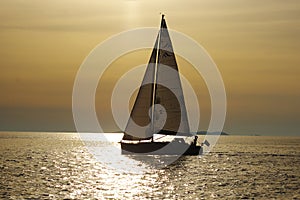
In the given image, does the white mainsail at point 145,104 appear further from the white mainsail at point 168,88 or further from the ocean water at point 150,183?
the ocean water at point 150,183

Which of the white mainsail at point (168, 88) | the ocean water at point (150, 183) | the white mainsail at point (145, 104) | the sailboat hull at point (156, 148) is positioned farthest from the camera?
the sailboat hull at point (156, 148)

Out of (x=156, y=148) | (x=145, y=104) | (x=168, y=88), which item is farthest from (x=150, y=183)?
(x=156, y=148)

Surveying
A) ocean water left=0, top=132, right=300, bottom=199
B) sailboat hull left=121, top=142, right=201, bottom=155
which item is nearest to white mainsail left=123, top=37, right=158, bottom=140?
sailboat hull left=121, top=142, right=201, bottom=155

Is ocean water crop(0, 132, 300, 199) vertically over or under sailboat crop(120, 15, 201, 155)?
under

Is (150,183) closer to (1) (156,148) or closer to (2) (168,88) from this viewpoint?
(2) (168,88)

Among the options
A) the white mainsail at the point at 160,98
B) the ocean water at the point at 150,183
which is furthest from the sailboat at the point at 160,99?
the ocean water at the point at 150,183

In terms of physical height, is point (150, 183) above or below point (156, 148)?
below

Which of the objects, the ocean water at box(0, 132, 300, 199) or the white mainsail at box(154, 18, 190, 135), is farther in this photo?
the white mainsail at box(154, 18, 190, 135)

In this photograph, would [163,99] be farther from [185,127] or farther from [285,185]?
[285,185]

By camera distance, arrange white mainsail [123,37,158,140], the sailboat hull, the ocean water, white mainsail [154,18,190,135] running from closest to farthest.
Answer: the ocean water → white mainsail [154,18,190,135] → white mainsail [123,37,158,140] → the sailboat hull

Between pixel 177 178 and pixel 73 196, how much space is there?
2119cm

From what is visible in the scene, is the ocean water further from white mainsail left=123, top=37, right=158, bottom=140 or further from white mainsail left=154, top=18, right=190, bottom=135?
white mainsail left=154, top=18, right=190, bottom=135

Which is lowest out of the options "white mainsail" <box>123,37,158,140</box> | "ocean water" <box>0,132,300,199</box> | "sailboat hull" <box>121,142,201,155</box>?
"ocean water" <box>0,132,300,199</box>

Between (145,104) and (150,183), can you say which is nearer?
(150,183)
